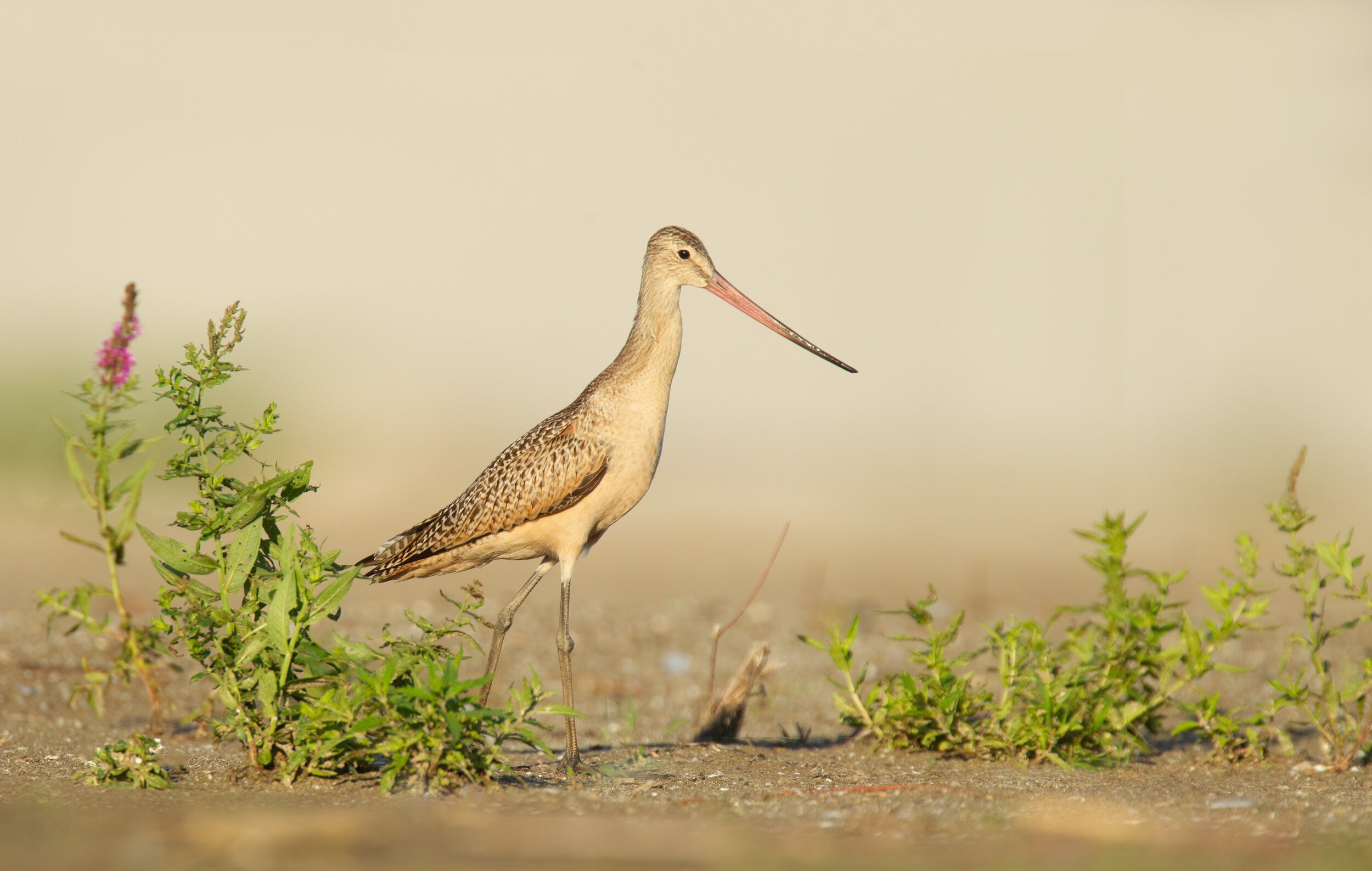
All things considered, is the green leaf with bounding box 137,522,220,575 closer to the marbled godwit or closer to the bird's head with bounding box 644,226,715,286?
the marbled godwit

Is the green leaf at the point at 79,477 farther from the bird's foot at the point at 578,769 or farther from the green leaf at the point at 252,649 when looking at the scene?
the bird's foot at the point at 578,769

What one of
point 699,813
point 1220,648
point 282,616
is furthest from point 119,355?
point 1220,648

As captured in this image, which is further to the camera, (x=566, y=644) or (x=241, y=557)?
(x=566, y=644)

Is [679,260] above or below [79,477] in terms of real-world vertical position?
above

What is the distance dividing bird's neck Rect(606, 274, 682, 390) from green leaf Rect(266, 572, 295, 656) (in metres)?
2.12

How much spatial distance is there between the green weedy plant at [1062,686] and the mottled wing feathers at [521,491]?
132 centimetres

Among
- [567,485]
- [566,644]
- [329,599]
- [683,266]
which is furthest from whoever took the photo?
[683,266]

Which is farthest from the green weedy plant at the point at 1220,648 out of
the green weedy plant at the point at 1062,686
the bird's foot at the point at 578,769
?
the bird's foot at the point at 578,769

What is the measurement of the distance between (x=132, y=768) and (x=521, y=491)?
212 centimetres

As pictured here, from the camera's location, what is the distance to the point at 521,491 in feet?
19.0

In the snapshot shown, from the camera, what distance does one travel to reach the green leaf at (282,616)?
420cm

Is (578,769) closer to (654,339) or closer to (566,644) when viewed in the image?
(566,644)

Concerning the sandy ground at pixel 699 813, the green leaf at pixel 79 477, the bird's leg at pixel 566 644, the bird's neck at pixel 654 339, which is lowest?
the sandy ground at pixel 699 813

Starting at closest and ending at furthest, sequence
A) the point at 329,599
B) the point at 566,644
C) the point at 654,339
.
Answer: the point at 329,599 → the point at 566,644 → the point at 654,339
